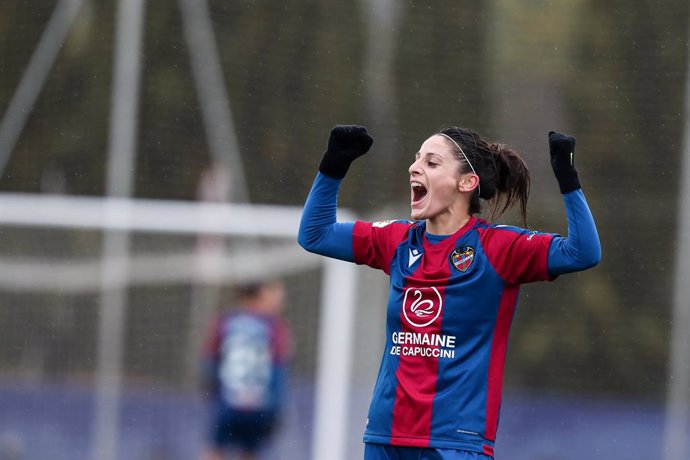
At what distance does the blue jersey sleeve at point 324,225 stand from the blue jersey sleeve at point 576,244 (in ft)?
1.79

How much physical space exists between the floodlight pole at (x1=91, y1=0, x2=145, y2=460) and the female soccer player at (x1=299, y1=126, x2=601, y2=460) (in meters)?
2.61

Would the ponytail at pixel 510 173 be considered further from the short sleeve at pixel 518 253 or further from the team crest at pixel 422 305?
the team crest at pixel 422 305

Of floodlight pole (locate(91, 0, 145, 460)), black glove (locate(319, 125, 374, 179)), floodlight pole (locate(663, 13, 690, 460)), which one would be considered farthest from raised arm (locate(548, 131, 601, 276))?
floodlight pole (locate(91, 0, 145, 460))

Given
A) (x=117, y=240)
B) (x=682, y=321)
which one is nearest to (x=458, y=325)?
(x=682, y=321)

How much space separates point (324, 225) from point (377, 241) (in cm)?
14

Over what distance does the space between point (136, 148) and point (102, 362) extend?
1003 millimetres

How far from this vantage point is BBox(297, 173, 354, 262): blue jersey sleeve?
2811 mm

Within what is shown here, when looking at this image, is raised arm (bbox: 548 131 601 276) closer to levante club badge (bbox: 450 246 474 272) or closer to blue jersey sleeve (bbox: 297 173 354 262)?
levante club badge (bbox: 450 246 474 272)

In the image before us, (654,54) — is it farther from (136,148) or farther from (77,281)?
(77,281)

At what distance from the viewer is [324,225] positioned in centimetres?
283

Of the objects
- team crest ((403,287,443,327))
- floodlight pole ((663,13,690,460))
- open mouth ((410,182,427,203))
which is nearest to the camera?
team crest ((403,287,443,327))

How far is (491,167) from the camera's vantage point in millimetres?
2811

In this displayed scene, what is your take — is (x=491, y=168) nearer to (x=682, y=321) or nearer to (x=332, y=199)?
(x=332, y=199)

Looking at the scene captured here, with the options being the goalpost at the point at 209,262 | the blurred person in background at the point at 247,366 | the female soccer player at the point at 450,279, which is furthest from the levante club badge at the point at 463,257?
the blurred person in background at the point at 247,366
